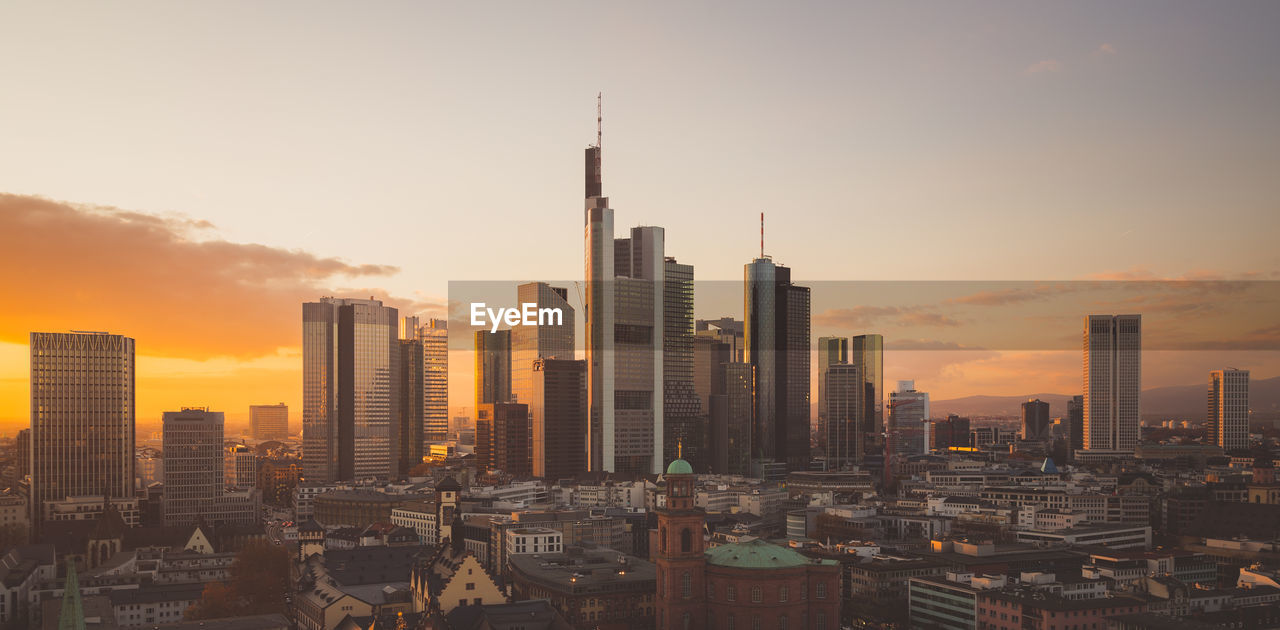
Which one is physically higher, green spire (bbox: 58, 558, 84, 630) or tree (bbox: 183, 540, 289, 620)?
green spire (bbox: 58, 558, 84, 630)

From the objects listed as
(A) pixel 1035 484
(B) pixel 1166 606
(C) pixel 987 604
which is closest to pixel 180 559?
(C) pixel 987 604

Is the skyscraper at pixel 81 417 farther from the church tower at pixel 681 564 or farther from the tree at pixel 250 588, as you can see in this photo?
the church tower at pixel 681 564

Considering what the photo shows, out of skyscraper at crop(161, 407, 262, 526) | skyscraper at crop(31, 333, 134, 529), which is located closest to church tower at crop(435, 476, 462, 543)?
skyscraper at crop(161, 407, 262, 526)

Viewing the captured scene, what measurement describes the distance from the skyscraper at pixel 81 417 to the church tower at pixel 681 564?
320 ft

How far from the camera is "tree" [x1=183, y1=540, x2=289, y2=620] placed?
8562 cm

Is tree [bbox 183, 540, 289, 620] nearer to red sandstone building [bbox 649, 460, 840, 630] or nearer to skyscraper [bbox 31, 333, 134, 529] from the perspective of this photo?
red sandstone building [bbox 649, 460, 840, 630]

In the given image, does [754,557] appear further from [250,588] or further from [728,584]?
[250,588]

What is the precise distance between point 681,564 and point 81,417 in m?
104

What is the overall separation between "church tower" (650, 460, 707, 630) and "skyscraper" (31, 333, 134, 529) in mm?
97635

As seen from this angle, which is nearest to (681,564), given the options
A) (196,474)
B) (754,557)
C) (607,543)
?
(754,557)

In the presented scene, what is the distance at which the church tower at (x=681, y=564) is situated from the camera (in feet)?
250

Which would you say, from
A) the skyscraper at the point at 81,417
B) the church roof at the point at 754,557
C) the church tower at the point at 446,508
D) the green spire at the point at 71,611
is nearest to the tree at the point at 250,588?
the church tower at the point at 446,508

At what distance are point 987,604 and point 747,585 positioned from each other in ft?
62.5

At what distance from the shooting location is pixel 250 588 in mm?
92688
